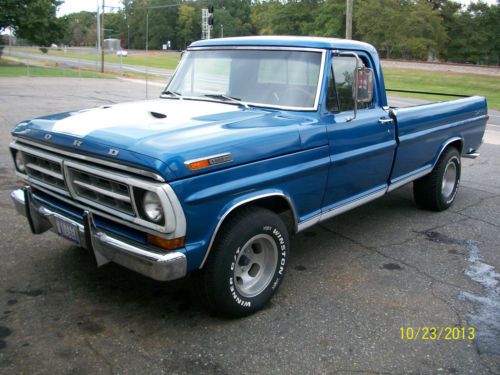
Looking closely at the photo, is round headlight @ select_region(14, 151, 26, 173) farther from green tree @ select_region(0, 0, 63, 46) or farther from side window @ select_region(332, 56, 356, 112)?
green tree @ select_region(0, 0, 63, 46)

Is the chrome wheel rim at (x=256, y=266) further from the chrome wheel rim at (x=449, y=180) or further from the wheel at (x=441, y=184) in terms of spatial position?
the chrome wheel rim at (x=449, y=180)

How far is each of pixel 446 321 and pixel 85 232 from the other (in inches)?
103

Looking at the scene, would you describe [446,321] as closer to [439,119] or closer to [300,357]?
[300,357]

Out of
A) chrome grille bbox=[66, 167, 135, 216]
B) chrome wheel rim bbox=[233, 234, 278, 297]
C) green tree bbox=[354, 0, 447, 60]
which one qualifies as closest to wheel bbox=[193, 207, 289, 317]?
chrome wheel rim bbox=[233, 234, 278, 297]

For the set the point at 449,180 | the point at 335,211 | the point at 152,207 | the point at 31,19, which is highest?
the point at 31,19

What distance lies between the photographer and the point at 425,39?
5694 centimetres

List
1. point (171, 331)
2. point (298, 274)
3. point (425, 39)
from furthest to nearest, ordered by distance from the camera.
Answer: point (425, 39), point (298, 274), point (171, 331)

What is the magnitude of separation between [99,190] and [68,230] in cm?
44

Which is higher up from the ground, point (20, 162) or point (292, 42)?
point (292, 42)

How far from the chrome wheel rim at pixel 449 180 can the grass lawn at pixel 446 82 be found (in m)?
22.0

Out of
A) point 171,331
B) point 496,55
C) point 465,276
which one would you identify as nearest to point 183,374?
point 171,331

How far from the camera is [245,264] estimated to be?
140 inches

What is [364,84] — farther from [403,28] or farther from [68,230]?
[403,28]
